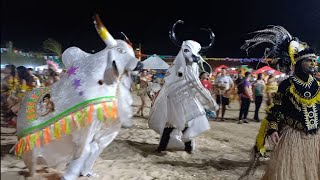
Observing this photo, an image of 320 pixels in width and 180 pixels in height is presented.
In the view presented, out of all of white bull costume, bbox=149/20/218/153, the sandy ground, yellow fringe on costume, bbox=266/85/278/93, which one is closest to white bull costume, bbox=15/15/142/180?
the sandy ground

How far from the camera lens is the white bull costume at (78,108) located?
364 centimetres

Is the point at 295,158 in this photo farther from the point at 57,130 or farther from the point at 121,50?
the point at 57,130

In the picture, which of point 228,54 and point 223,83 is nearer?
point 223,83

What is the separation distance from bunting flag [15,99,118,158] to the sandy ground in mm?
691

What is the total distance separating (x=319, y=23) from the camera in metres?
15.0

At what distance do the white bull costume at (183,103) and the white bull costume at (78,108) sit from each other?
255cm

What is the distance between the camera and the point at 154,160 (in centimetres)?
615

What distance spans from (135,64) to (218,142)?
4586 mm

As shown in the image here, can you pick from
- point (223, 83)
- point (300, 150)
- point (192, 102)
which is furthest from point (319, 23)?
point (300, 150)

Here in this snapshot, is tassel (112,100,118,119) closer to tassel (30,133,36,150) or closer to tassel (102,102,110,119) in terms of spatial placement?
tassel (102,102,110,119)

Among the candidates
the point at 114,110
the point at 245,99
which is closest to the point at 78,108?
the point at 114,110

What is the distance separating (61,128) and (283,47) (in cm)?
284

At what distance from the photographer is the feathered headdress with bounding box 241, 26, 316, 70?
4195 millimetres

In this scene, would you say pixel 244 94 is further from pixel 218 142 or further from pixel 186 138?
pixel 186 138
